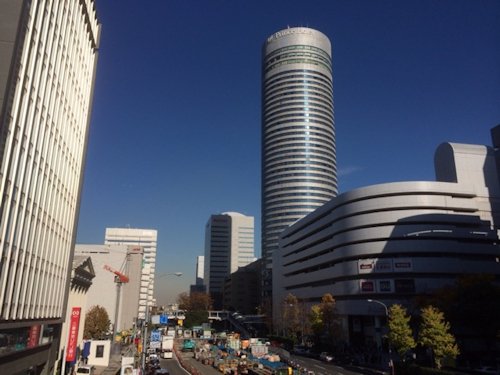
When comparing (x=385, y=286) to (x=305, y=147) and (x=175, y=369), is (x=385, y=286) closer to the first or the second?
(x=175, y=369)

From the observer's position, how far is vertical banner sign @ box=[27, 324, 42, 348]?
31.9 metres

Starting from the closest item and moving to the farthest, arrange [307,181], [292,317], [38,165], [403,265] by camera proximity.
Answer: [38,165]
[403,265]
[292,317]
[307,181]

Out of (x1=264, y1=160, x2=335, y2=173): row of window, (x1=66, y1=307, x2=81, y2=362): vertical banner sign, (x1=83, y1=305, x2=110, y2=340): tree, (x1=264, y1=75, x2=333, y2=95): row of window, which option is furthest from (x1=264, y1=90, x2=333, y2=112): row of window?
(x1=66, y1=307, x2=81, y2=362): vertical banner sign

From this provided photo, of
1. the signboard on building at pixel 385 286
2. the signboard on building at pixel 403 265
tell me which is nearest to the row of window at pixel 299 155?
the signboard on building at pixel 403 265

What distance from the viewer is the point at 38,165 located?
30.1 metres

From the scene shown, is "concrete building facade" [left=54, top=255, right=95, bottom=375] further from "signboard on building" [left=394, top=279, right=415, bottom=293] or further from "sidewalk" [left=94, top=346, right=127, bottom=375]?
"signboard on building" [left=394, top=279, right=415, bottom=293]

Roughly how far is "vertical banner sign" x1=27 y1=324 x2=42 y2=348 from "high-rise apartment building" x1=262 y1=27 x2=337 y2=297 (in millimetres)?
144129

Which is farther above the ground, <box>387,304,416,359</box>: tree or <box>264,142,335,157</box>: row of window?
<box>264,142,335,157</box>: row of window

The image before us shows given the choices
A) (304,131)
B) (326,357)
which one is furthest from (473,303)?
(304,131)

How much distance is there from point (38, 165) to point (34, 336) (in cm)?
1365

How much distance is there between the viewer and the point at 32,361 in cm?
3369

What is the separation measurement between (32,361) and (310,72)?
180m

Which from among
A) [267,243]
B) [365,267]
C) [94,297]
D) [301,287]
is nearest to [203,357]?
[365,267]

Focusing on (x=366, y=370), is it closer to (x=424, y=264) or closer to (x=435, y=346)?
(x=435, y=346)
